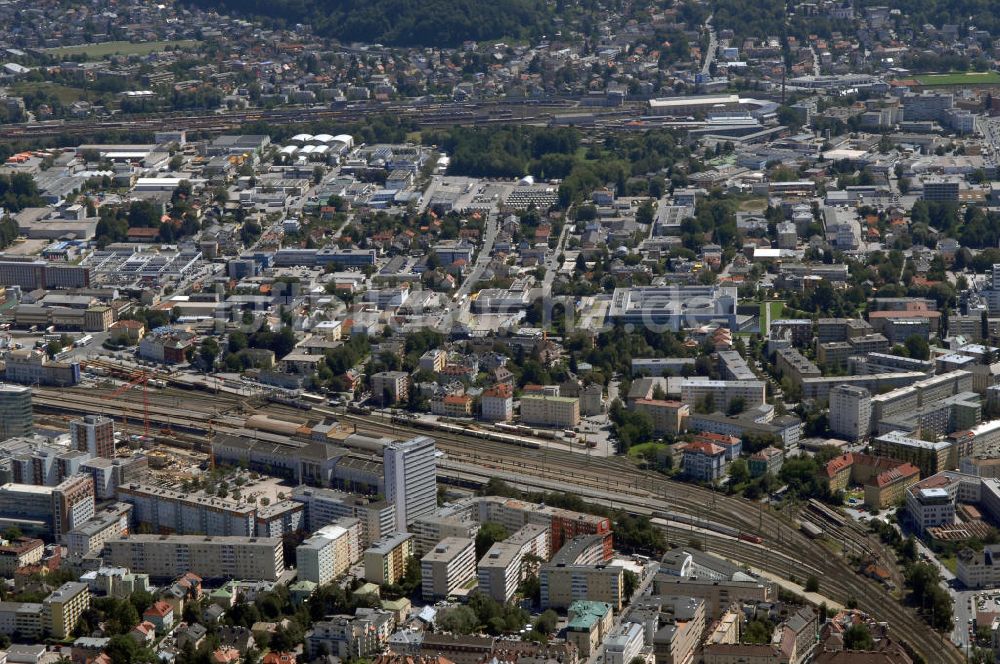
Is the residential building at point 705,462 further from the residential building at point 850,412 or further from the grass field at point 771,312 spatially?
the grass field at point 771,312

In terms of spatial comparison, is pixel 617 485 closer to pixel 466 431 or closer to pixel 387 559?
pixel 466 431

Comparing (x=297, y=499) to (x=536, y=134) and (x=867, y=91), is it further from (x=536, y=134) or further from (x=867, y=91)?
(x=867, y=91)

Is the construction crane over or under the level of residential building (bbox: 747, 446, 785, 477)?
under

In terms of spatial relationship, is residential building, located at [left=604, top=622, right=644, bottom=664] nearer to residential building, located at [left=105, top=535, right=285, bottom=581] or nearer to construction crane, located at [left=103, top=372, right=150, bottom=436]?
residential building, located at [left=105, top=535, right=285, bottom=581]

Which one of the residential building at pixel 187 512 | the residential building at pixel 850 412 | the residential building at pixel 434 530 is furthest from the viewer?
the residential building at pixel 850 412

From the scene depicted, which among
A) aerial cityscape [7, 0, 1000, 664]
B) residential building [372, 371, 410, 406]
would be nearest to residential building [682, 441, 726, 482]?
aerial cityscape [7, 0, 1000, 664]

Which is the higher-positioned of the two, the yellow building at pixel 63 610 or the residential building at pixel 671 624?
the residential building at pixel 671 624

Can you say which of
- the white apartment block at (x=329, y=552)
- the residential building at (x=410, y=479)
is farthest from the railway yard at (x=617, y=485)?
the white apartment block at (x=329, y=552)
